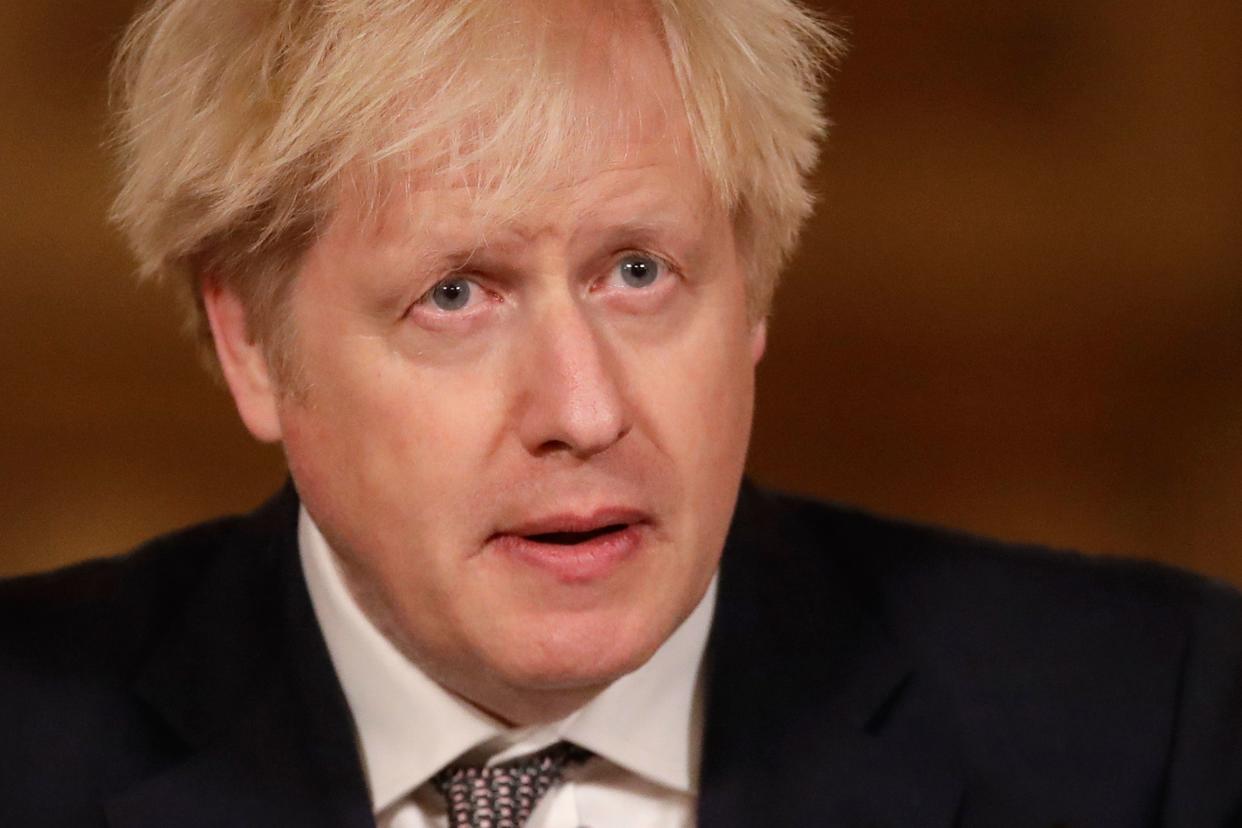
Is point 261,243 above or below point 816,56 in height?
below

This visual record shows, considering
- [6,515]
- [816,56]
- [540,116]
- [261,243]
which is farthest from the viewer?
[6,515]

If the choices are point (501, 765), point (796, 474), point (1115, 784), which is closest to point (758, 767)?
point (501, 765)

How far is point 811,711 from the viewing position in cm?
164

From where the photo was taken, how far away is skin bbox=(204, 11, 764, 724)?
138 cm

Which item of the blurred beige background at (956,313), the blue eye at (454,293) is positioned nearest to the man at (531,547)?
the blue eye at (454,293)

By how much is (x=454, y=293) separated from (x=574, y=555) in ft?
0.75

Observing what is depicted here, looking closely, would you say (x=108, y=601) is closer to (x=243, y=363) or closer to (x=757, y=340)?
(x=243, y=363)

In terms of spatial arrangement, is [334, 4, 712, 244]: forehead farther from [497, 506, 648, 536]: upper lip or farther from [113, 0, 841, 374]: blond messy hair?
[497, 506, 648, 536]: upper lip

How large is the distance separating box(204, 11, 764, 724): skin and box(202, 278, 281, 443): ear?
0.33 ft

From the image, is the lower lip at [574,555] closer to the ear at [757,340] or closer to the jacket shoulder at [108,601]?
the ear at [757,340]

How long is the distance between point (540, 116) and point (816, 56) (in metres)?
0.35

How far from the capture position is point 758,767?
1.60 metres

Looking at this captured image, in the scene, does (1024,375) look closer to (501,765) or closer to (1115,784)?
(1115,784)

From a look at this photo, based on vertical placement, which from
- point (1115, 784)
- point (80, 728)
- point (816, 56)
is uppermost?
point (816, 56)
